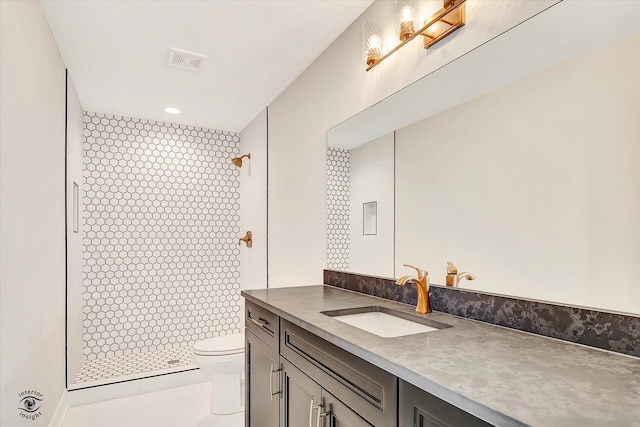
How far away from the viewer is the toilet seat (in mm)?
2715

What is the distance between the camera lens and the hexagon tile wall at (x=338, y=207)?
2.19 metres

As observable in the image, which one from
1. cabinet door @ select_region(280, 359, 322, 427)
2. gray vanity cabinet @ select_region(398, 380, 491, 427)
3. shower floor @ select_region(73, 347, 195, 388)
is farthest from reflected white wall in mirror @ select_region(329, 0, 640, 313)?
shower floor @ select_region(73, 347, 195, 388)

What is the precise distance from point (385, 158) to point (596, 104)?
966 millimetres

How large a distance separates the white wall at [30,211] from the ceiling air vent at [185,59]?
26.2 inches

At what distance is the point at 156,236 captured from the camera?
Result: 387 centimetres

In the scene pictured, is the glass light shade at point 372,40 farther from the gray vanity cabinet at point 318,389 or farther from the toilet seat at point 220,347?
the toilet seat at point 220,347

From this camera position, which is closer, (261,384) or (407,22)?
(407,22)

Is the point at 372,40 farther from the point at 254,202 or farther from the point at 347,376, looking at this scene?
the point at 254,202

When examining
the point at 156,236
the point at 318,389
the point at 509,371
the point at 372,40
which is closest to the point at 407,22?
the point at 372,40

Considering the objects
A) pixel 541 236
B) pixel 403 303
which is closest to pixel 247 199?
pixel 403 303

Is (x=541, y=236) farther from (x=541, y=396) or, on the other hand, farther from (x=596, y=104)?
(x=541, y=396)

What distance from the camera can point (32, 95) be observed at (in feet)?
5.97

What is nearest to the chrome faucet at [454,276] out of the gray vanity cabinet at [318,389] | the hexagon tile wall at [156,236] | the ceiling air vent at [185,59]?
the gray vanity cabinet at [318,389]

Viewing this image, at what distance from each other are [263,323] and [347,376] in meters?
0.79
